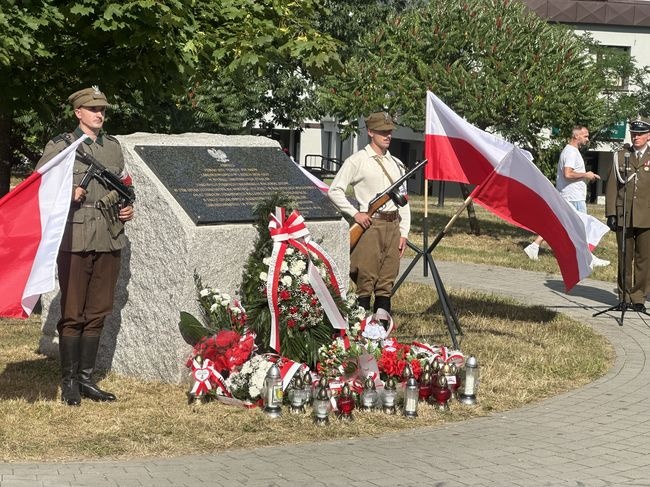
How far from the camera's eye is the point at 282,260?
8.34 meters

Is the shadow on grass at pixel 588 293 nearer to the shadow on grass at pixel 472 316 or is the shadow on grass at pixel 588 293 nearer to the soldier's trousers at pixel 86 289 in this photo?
the shadow on grass at pixel 472 316

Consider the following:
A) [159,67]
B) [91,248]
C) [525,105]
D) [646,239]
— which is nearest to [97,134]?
[91,248]

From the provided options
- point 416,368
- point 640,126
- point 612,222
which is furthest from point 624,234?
point 416,368

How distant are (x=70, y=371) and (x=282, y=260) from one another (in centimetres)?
166

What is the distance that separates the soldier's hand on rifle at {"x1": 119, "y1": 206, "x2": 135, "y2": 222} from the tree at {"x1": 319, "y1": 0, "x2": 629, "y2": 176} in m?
12.6

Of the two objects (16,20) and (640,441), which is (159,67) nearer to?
(16,20)

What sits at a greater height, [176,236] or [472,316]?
[176,236]

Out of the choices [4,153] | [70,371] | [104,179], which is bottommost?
[70,371]

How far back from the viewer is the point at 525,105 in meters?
20.2

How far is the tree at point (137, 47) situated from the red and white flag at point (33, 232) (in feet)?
6.99

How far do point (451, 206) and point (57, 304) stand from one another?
81.8 ft

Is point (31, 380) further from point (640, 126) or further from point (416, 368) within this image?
point (640, 126)

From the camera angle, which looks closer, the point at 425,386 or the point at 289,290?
the point at 425,386

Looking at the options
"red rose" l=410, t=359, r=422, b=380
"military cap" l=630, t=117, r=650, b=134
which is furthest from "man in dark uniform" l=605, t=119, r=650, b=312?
"red rose" l=410, t=359, r=422, b=380
